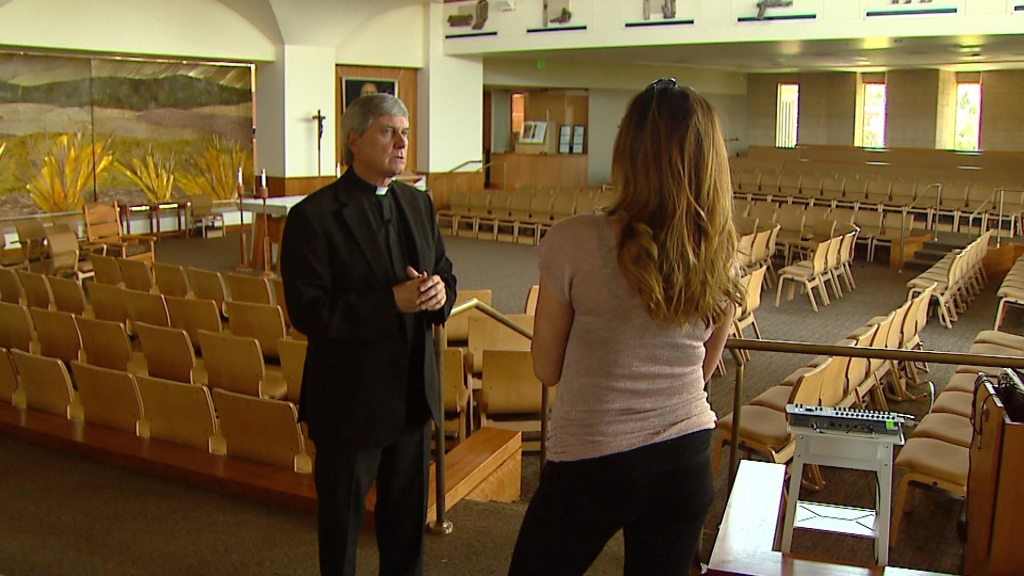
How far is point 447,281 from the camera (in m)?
2.81

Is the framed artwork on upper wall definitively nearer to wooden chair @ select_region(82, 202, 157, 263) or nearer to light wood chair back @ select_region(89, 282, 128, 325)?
wooden chair @ select_region(82, 202, 157, 263)

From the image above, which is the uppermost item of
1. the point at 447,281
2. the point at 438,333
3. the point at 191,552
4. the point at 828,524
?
the point at 447,281

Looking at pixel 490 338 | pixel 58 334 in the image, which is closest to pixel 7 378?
pixel 58 334

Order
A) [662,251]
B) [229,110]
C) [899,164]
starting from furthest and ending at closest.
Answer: [899,164] < [229,110] < [662,251]

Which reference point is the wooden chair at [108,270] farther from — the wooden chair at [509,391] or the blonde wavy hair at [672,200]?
the blonde wavy hair at [672,200]

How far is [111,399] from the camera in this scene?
482 centimetres

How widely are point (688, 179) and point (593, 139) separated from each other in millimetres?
21241

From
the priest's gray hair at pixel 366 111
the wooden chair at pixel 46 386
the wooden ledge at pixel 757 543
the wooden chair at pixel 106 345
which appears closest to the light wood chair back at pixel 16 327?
the wooden chair at pixel 106 345

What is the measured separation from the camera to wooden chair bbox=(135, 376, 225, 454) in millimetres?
4504

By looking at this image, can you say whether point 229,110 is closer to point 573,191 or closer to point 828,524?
point 573,191

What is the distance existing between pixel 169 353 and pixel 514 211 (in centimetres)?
1068

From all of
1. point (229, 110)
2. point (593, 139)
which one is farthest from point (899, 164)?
point (229, 110)

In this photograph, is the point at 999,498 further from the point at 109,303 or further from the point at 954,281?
the point at 954,281

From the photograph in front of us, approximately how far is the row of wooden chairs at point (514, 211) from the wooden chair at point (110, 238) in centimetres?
584
